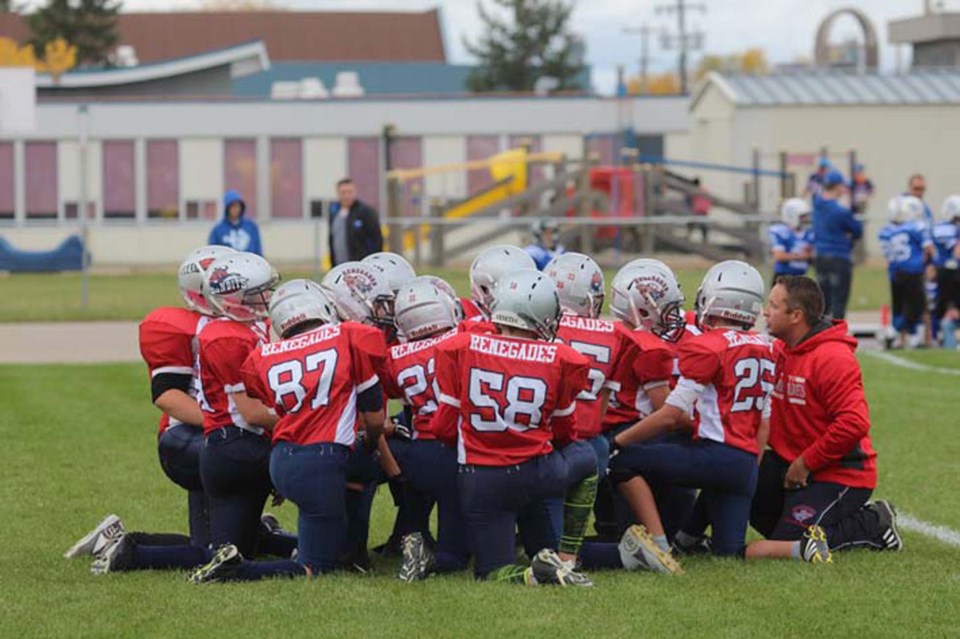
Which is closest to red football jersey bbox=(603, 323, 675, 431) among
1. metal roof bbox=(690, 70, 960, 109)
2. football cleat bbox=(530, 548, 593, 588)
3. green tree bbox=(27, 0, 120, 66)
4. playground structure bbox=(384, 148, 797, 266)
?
football cleat bbox=(530, 548, 593, 588)

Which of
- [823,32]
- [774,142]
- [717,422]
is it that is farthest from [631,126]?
[717,422]

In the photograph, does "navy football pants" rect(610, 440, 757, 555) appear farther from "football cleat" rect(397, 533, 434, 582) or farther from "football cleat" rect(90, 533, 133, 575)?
"football cleat" rect(90, 533, 133, 575)

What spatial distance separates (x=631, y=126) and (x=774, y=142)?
12.1 ft

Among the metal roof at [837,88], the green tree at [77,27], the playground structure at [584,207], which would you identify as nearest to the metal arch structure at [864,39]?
the metal roof at [837,88]

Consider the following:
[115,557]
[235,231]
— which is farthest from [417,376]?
[235,231]

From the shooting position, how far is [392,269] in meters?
8.66

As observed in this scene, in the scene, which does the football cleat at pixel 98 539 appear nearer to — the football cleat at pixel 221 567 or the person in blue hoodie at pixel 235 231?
the football cleat at pixel 221 567

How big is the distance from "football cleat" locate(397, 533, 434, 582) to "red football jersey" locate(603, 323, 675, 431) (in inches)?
47.3

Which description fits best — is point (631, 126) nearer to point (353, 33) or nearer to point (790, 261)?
point (790, 261)

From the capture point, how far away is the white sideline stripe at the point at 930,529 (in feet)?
28.7

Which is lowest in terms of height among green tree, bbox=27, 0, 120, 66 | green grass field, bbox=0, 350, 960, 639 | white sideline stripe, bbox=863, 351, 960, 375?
green grass field, bbox=0, 350, 960, 639

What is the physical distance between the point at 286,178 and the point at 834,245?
26.5 meters

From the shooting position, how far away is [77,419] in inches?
525

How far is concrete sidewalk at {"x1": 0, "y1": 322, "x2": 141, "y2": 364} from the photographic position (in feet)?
59.8
